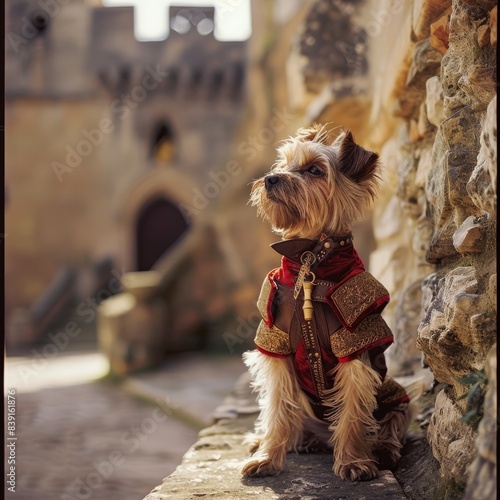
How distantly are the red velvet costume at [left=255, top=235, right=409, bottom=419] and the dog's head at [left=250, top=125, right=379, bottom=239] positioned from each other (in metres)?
0.08

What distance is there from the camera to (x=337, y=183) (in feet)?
9.44

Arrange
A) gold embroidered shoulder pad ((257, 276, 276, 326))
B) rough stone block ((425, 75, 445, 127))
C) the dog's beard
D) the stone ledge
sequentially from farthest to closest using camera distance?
rough stone block ((425, 75, 445, 127)) → gold embroidered shoulder pad ((257, 276, 276, 326)) → the dog's beard → the stone ledge

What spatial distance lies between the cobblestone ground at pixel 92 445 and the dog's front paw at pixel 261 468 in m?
2.37

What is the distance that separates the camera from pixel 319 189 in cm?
283

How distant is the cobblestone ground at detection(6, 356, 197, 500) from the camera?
5.28 metres

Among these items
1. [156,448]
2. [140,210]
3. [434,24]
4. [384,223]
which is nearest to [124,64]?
[140,210]

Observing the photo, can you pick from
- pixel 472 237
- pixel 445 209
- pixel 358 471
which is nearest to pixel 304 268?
pixel 445 209

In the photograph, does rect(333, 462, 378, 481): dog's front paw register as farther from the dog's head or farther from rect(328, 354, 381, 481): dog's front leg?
the dog's head

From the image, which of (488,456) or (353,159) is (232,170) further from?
(488,456)

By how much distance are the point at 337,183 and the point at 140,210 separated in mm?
16196

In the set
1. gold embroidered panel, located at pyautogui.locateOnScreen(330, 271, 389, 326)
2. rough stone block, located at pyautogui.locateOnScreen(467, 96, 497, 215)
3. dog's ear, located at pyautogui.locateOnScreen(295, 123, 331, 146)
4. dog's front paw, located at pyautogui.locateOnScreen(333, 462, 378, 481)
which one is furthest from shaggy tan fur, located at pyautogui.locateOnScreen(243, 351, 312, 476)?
rough stone block, located at pyautogui.locateOnScreen(467, 96, 497, 215)

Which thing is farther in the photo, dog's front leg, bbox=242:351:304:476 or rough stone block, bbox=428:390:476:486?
dog's front leg, bbox=242:351:304:476

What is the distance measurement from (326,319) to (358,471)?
63 cm

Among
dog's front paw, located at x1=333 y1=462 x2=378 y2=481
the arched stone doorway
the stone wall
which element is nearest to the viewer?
the stone wall
